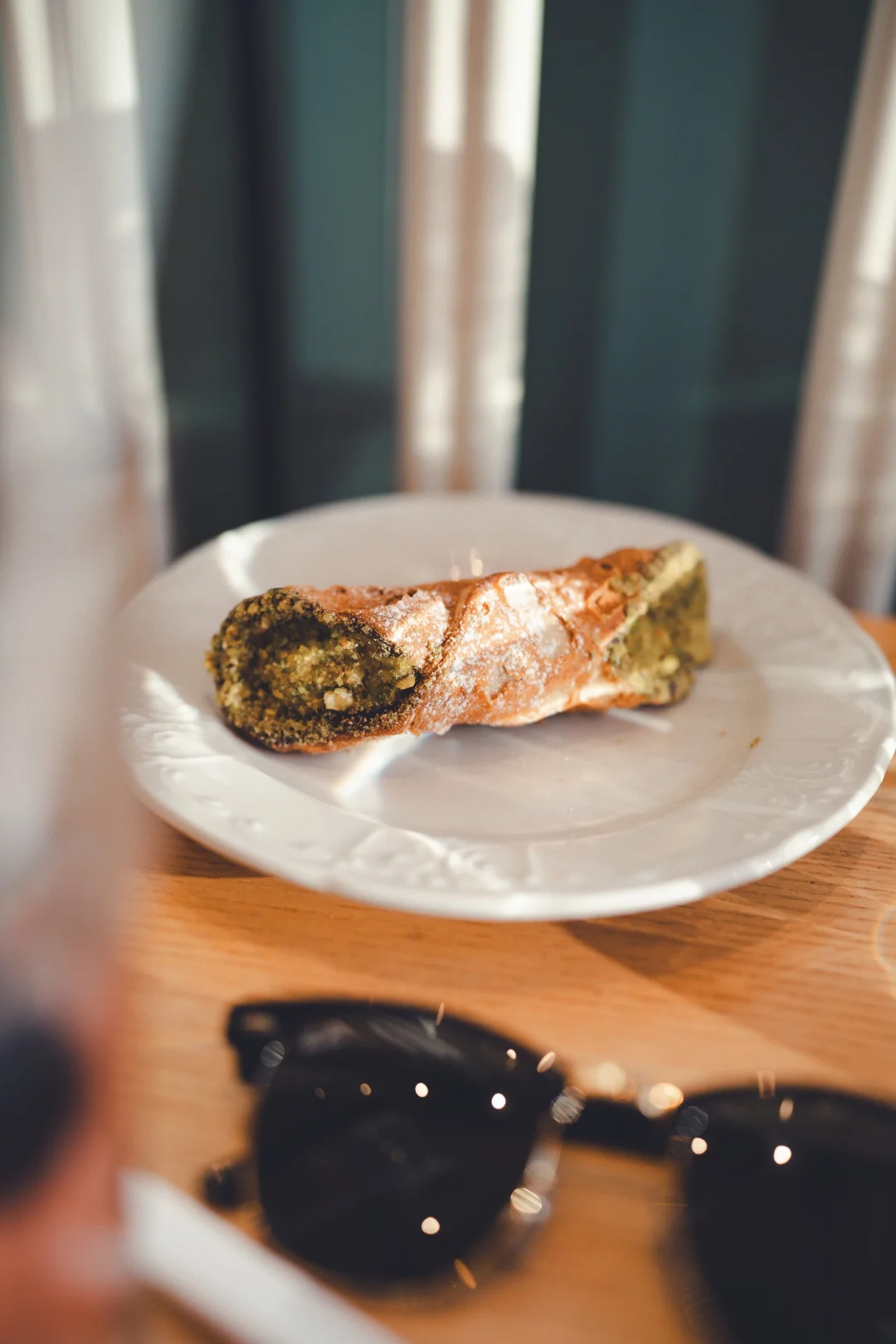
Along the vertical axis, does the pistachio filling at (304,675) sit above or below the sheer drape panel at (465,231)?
below

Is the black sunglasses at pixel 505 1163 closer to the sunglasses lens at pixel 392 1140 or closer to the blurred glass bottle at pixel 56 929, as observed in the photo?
the sunglasses lens at pixel 392 1140

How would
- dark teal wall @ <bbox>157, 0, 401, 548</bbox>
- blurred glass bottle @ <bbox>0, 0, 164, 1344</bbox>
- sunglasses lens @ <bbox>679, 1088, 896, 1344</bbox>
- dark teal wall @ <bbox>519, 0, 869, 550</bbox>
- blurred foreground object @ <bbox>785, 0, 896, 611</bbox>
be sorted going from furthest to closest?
dark teal wall @ <bbox>157, 0, 401, 548</bbox> → dark teal wall @ <bbox>519, 0, 869, 550</bbox> → blurred foreground object @ <bbox>785, 0, 896, 611</bbox> → sunglasses lens @ <bbox>679, 1088, 896, 1344</bbox> → blurred glass bottle @ <bbox>0, 0, 164, 1344</bbox>

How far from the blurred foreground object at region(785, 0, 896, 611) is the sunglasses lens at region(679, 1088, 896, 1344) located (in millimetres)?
801

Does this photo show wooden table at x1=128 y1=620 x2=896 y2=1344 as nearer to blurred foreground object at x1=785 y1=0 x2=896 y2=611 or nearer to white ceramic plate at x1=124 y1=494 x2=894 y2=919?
white ceramic plate at x1=124 y1=494 x2=894 y2=919

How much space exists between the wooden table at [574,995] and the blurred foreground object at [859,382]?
1.96 ft

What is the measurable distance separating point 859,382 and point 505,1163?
36.7 inches

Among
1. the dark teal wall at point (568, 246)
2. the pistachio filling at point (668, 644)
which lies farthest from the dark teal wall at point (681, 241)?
the pistachio filling at point (668, 644)

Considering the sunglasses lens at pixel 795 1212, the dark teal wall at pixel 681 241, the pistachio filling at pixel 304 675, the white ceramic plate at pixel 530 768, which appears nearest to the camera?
the sunglasses lens at pixel 795 1212

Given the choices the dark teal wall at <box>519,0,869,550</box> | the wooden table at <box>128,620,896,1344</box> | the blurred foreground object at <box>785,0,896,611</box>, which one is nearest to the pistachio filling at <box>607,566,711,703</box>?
the wooden table at <box>128,620,896,1344</box>

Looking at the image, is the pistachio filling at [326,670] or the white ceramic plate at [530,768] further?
the pistachio filling at [326,670]

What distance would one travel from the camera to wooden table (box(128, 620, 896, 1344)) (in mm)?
383

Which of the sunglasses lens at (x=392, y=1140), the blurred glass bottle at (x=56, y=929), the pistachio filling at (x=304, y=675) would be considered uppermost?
the blurred glass bottle at (x=56, y=929)

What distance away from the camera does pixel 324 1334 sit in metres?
0.31

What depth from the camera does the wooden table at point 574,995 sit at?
0.38 metres
